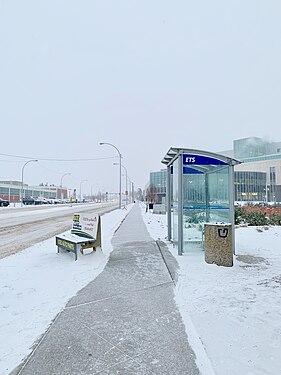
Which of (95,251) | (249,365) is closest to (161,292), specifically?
(249,365)

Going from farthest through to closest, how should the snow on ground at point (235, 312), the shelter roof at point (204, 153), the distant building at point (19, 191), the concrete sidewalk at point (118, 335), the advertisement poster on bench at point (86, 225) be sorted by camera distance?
1. the distant building at point (19, 191)
2. the shelter roof at point (204, 153)
3. the advertisement poster on bench at point (86, 225)
4. the snow on ground at point (235, 312)
5. the concrete sidewalk at point (118, 335)

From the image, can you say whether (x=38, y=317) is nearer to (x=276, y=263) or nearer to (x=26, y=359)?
(x=26, y=359)

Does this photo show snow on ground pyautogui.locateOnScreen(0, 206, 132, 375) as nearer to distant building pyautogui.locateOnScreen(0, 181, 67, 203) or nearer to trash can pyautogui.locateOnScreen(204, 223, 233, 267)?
trash can pyautogui.locateOnScreen(204, 223, 233, 267)

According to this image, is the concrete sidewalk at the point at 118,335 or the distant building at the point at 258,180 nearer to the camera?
the concrete sidewalk at the point at 118,335

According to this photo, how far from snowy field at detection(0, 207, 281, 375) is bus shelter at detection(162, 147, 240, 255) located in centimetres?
76

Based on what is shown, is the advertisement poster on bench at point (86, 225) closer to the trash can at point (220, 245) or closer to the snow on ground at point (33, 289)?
the snow on ground at point (33, 289)

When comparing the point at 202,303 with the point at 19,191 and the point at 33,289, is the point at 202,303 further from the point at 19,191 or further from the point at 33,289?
the point at 19,191

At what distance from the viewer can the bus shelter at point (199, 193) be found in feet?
27.0

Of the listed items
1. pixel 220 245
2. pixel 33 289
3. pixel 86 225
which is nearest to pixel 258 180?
pixel 220 245

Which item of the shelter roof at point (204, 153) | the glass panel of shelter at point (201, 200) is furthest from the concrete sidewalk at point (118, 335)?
the shelter roof at point (204, 153)

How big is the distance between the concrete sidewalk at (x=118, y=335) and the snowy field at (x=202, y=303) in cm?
17

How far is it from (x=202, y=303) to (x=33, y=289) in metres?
2.97

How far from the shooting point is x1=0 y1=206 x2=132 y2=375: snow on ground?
3414 millimetres

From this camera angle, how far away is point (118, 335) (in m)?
3.52
